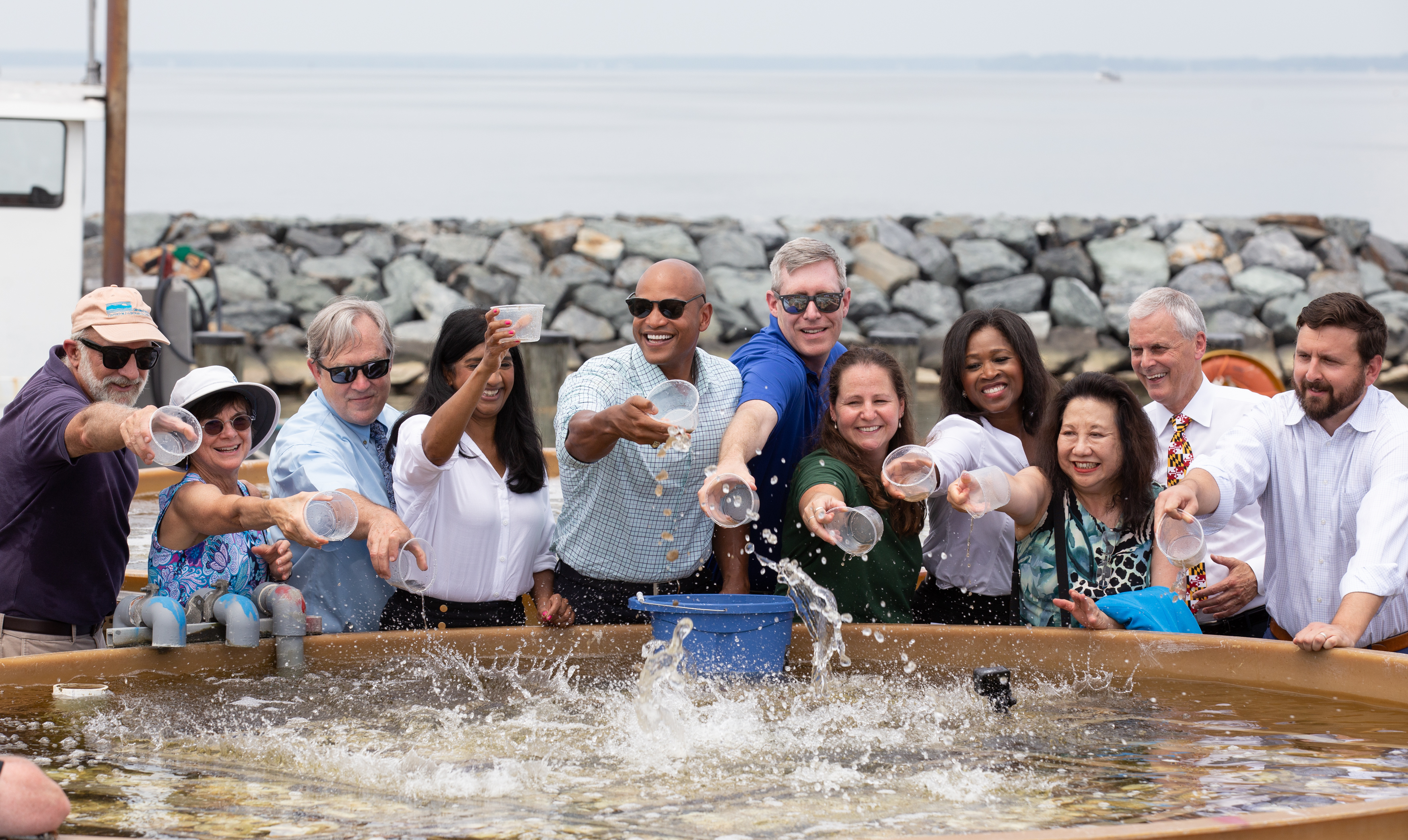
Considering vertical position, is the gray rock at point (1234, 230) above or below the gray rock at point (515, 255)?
above

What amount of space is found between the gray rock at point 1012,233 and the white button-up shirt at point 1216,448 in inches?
693

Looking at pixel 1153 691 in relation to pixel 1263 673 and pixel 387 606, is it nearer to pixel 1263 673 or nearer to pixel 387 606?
pixel 1263 673

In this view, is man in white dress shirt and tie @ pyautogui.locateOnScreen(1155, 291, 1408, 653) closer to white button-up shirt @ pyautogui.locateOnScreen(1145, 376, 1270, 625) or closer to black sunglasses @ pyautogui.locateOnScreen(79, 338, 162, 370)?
white button-up shirt @ pyautogui.locateOnScreen(1145, 376, 1270, 625)

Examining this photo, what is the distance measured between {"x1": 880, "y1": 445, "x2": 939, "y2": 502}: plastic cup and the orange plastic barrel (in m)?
4.24

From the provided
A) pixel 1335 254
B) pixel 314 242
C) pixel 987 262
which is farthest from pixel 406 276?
pixel 1335 254

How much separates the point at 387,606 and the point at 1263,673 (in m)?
2.81

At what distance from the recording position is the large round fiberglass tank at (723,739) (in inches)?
128

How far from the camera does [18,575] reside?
162 inches

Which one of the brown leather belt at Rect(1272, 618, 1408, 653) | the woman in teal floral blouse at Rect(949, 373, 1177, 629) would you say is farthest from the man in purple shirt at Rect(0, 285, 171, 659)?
the brown leather belt at Rect(1272, 618, 1408, 653)

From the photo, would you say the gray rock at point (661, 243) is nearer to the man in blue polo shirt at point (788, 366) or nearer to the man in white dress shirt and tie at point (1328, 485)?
the man in blue polo shirt at point (788, 366)

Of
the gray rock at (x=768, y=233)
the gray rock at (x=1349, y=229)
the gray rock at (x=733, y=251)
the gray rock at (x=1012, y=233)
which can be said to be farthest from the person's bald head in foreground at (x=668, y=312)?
the gray rock at (x=1349, y=229)

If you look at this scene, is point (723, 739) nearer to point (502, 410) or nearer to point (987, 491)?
point (987, 491)

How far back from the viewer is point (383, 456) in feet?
15.3

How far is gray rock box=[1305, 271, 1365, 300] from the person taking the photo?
21125 millimetres
